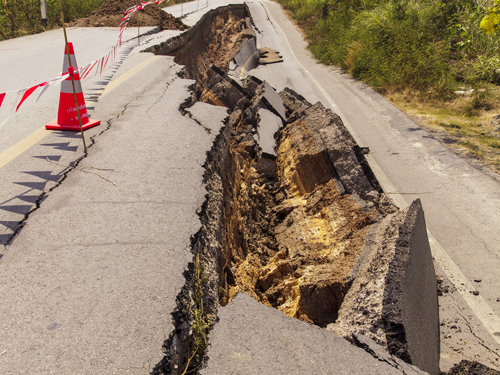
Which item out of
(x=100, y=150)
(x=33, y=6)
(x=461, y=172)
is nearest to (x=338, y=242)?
(x=100, y=150)

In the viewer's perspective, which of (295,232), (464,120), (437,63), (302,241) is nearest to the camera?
(302,241)

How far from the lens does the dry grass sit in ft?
27.3

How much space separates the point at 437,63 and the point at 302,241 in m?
10.3

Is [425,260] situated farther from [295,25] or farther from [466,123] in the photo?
[295,25]

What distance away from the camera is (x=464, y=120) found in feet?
33.0

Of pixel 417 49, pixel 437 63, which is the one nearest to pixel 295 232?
pixel 437 63

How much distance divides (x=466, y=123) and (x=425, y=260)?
7710 mm

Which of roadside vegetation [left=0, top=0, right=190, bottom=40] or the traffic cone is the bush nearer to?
the traffic cone

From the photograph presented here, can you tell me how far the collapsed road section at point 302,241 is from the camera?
8.77ft

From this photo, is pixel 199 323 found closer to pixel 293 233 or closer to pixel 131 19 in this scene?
pixel 293 233

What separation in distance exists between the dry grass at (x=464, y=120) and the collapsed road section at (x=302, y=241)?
235 cm

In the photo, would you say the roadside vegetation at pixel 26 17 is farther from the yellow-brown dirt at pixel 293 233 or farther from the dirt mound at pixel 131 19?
the yellow-brown dirt at pixel 293 233

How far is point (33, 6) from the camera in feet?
54.8

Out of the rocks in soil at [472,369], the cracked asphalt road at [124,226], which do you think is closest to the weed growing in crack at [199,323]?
the cracked asphalt road at [124,226]
